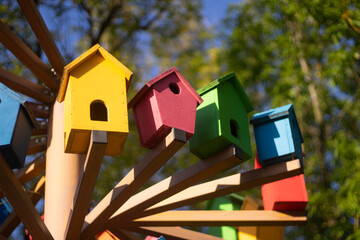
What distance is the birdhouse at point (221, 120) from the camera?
362 centimetres

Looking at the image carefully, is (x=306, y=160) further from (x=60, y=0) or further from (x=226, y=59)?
(x=60, y=0)

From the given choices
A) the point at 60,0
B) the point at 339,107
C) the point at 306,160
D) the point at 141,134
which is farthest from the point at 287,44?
the point at 141,134

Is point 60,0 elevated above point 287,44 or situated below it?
above

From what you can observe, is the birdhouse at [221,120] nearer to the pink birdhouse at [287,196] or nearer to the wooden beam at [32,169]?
the pink birdhouse at [287,196]

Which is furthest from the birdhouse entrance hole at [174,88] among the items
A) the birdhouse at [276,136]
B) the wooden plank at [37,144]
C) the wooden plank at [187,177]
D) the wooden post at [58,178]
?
the wooden plank at [37,144]

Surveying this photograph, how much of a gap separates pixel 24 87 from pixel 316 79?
659 cm

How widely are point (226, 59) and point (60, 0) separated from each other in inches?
157

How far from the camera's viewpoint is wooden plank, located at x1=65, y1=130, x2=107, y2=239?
3.06m

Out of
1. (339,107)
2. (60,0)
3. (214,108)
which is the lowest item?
(214,108)

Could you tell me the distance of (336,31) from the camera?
7461 mm

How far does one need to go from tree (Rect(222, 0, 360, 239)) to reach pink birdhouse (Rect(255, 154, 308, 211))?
2.50 metres

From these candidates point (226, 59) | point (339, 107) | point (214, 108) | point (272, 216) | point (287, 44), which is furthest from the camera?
point (226, 59)

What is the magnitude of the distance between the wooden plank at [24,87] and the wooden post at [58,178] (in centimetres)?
15

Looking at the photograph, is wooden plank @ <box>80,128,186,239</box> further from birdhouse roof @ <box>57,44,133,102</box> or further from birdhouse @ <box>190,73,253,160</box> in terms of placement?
birdhouse roof @ <box>57,44,133,102</box>
